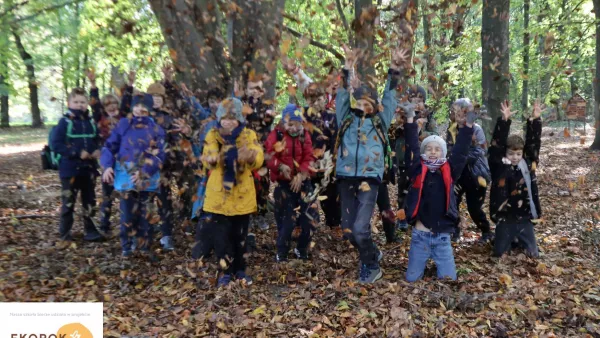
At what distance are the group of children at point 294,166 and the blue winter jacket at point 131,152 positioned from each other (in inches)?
0.5

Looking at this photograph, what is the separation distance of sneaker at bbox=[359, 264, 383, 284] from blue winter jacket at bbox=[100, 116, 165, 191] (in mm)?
2873

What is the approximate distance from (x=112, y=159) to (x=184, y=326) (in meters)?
2.55

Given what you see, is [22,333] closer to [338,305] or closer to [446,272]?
[338,305]

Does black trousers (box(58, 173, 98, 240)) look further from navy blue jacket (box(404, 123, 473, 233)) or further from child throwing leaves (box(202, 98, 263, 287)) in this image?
navy blue jacket (box(404, 123, 473, 233))

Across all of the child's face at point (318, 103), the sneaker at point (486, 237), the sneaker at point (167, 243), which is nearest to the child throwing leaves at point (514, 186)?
the sneaker at point (486, 237)

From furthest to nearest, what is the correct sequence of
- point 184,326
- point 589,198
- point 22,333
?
point 589,198 → point 184,326 → point 22,333

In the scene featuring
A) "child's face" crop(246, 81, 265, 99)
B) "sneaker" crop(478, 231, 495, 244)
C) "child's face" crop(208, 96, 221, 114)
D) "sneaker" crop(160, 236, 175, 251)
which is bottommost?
"sneaker" crop(478, 231, 495, 244)

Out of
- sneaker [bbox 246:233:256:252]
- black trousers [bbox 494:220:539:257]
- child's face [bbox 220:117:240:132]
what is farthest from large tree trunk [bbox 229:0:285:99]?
black trousers [bbox 494:220:539:257]

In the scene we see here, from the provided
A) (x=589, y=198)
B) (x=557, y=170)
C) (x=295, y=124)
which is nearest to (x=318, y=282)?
(x=295, y=124)

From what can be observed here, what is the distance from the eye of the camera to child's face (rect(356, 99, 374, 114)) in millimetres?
4511

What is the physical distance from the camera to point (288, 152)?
5289 mm

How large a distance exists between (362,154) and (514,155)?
202 centimetres

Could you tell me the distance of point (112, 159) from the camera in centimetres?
529

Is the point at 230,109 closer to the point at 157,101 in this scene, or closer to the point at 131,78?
the point at 157,101
